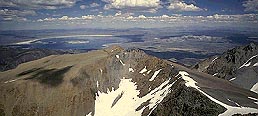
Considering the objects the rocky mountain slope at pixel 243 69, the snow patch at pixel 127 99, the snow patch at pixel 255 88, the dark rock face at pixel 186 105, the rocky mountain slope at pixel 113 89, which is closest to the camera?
the dark rock face at pixel 186 105

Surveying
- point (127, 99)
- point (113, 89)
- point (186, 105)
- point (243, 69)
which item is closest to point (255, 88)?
point (243, 69)

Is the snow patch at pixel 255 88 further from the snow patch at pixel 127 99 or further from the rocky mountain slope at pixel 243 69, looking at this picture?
the snow patch at pixel 127 99

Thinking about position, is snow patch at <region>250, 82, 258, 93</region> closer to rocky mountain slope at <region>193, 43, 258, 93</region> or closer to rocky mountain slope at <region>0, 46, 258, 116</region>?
rocky mountain slope at <region>193, 43, 258, 93</region>

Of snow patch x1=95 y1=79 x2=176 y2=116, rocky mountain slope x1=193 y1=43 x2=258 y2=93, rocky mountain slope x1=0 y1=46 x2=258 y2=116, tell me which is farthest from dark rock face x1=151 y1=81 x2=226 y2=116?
rocky mountain slope x1=193 y1=43 x2=258 y2=93

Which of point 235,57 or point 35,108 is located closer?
point 35,108

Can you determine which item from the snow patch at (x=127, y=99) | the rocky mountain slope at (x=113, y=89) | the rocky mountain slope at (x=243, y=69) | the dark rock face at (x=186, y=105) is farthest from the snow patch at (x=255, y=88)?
the dark rock face at (x=186, y=105)

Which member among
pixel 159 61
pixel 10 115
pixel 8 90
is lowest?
pixel 10 115

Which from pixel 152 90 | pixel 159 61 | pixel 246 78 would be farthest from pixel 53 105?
pixel 246 78

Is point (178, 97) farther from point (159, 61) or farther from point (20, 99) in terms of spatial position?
point (20, 99)

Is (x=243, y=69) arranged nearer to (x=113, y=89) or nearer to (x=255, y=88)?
(x=255, y=88)
